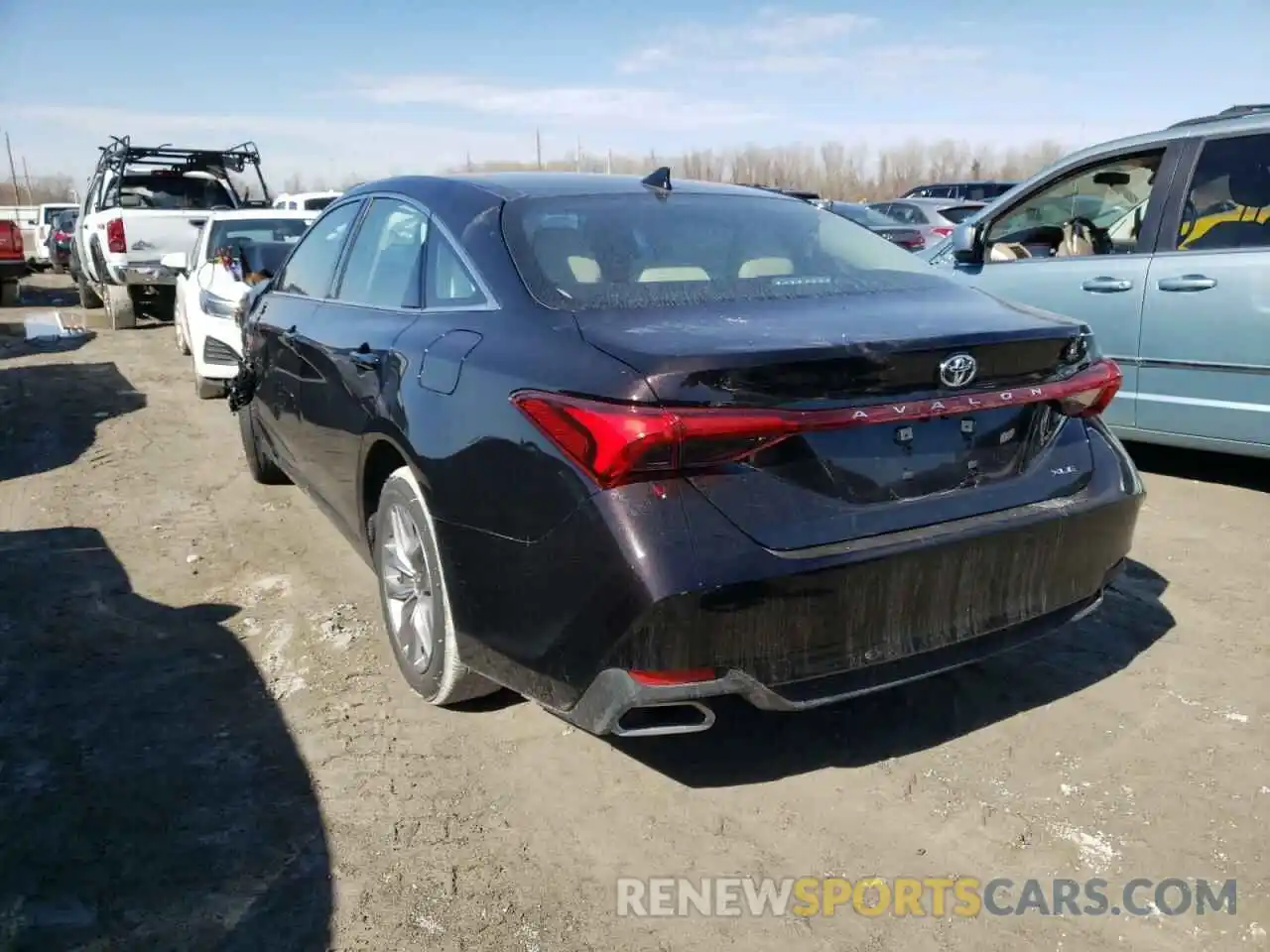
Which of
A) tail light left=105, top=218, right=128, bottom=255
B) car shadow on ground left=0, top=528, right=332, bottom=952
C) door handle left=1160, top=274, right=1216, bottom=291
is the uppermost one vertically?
door handle left=1160, top=274, right=1216, bottom=291

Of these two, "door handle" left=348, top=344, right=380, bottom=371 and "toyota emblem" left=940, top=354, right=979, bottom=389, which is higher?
"toyota emblem" left=940, top=354, right=979, bottom=389

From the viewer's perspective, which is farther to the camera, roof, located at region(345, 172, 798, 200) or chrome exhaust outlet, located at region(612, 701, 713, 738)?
roof, located at region(345, 172, 798, 200)

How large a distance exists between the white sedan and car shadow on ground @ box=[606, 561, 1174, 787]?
5045 mm

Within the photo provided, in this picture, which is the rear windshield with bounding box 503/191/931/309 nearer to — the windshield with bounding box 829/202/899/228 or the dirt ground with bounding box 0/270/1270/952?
the dirt ground with bounding box 0/270/1270/952

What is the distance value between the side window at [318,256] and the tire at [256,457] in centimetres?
91

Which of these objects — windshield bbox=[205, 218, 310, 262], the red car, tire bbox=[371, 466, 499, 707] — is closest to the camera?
tire bbox=[371, 466, 499, 707]

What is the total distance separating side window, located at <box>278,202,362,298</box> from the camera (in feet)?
13.8

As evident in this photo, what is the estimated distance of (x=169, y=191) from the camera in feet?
46.3

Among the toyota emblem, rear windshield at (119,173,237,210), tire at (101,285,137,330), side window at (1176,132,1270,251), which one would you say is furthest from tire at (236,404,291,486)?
rear windshield at (119,173,237,210)

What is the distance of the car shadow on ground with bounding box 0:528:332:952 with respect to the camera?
236 cm

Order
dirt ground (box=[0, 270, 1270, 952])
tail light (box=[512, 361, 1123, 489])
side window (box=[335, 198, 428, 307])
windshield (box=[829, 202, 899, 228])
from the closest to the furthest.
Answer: tail light (box=[512, 361, 1123, 489]) → dirt ground (box=[0, 270, 1270, 952]) → side window (box=[335, 198, 428, 307]) → windshield (box=[829, 202, 899, 228])

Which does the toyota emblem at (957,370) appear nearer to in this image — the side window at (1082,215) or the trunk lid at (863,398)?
the trunk lid at (863,398)

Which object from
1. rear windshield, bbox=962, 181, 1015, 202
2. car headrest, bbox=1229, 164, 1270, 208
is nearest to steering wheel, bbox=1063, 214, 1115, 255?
car headrest, bbox=1229, 164, 1270, 208

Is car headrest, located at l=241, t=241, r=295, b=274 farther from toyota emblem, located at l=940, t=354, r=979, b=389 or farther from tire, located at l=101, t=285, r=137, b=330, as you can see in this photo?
tire, located at l=101, t=285, r=137, b=330
